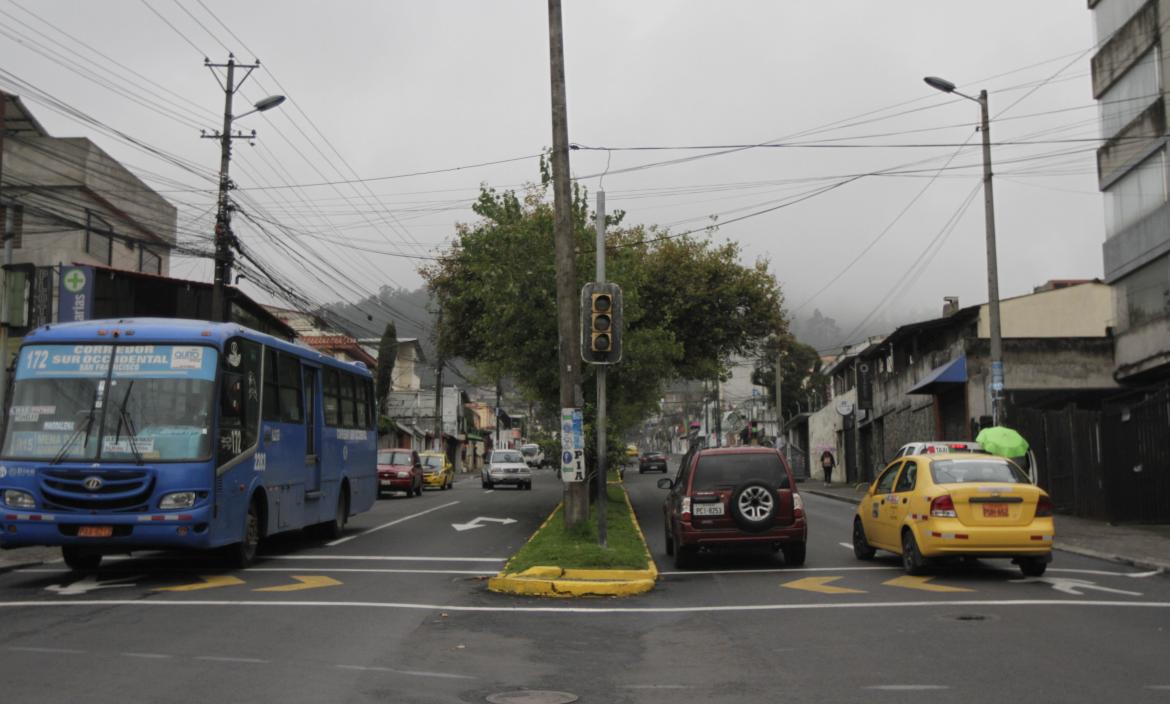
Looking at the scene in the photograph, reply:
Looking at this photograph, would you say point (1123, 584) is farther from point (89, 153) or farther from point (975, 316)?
point (89, 153)

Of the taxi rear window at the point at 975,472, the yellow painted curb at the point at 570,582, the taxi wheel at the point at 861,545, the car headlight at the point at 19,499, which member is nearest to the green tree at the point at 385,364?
the taxi wheel at the point at 861,545

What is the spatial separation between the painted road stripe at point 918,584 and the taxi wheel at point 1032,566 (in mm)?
1143

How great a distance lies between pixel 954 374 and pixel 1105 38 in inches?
408

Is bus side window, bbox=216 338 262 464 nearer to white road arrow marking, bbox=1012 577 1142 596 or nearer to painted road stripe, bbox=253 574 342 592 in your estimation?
painted road stripe, bbox=253 574 342 592

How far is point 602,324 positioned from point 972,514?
5397mm

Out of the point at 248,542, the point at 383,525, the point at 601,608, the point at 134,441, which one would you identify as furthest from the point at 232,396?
the point at 383,525

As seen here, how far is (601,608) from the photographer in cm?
1170

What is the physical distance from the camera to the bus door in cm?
1739

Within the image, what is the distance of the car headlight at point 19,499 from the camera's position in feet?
42.2

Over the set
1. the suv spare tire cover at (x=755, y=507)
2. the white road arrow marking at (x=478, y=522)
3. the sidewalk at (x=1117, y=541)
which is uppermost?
the suv spare tire cover at (x=755, y=507)

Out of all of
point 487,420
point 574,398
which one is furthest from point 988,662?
point 487,420

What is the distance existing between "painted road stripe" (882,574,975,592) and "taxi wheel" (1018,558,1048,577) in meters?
1.14

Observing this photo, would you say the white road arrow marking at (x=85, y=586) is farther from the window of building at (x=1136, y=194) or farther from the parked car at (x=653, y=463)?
the parked car at (x=653, y=463)

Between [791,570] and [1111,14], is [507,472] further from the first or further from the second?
[791,570]
